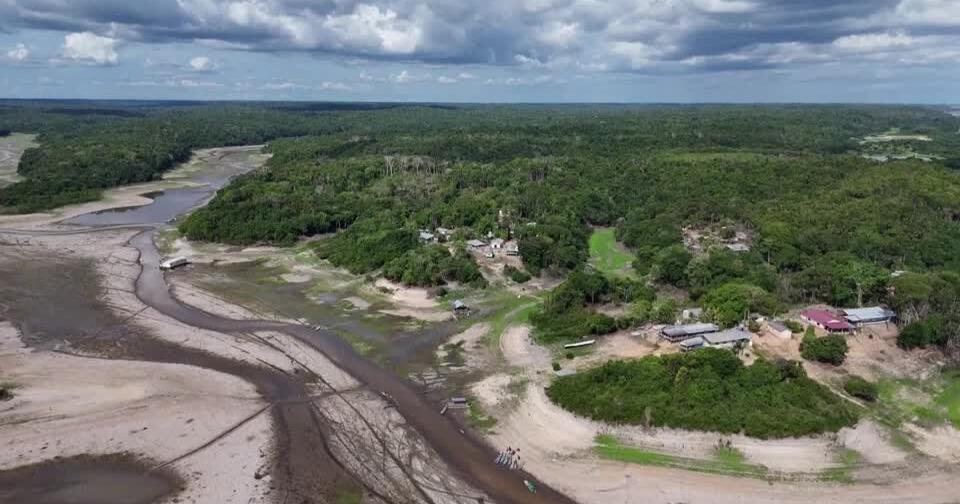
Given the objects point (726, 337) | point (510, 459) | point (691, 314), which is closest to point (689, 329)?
point (726, 337)

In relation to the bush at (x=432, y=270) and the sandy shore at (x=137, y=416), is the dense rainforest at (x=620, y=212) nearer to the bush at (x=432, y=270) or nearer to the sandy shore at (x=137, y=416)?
the bush at (x=432, y=270)

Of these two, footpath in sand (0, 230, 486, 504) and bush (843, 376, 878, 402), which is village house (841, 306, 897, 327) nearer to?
bush (843, 376, 878, 402)

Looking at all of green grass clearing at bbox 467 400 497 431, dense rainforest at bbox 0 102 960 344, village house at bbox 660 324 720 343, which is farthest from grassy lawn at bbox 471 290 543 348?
village house at bbox 660 324 720 343

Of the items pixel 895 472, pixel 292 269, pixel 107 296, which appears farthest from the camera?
pixel 292 269

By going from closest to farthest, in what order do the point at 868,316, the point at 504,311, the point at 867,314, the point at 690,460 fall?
the point at 690,460 → the point at 868,316 → the point at 867,314 → the point at 504,311

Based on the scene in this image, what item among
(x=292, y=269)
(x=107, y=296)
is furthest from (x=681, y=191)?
(x=107, y=296)

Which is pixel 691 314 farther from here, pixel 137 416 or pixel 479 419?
pixel 137 416

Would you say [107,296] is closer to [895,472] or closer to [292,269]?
[292,269]
